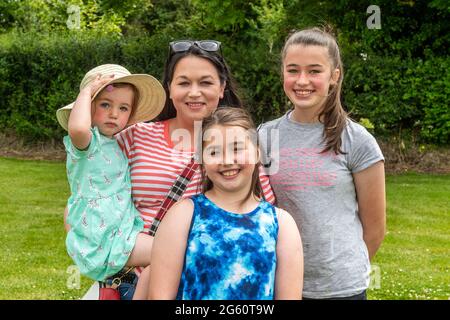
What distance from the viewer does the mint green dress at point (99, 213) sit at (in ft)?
9.12

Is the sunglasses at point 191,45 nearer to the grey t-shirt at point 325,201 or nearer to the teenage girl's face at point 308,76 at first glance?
the teenage girl's face at point 308,76

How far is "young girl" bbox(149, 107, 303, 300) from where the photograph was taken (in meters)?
2.46

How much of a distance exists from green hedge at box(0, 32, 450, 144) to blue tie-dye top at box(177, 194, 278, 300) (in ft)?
32.2

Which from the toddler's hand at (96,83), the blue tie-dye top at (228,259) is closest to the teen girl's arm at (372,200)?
the blue tie-dye top at (228,259)

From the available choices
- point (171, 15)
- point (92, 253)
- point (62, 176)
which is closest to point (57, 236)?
point (62, 176)

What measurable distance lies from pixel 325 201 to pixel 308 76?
51cm

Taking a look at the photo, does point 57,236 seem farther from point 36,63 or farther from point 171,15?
point 171,15

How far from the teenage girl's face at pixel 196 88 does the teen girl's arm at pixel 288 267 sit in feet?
2.22

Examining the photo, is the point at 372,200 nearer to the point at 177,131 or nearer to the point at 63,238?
the point at 177,131

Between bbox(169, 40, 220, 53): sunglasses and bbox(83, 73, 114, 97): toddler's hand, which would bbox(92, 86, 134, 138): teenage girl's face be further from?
bbox(169, 40, 220, 53): sunglasses

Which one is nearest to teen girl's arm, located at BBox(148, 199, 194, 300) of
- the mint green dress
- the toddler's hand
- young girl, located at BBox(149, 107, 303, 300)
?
young girl, located at BBox(149, 107, 303, 300)

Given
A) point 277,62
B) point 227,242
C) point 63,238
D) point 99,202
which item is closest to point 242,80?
point 277,62

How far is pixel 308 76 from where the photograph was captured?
2971 mm
